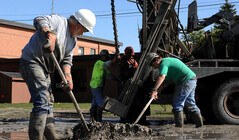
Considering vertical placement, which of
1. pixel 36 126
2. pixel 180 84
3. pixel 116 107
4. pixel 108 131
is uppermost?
pixel 180 84

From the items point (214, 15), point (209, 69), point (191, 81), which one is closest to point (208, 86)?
point (209, 69)

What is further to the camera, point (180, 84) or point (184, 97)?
point (180, 84)

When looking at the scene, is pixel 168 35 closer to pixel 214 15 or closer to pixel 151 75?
pixel 151 75

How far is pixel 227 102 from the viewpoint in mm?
6637

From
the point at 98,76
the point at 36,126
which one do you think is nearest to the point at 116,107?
the point at 98,76

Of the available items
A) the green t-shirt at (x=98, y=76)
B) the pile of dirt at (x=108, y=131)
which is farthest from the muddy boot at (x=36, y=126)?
the green t-shirt at (x=98, y=76)

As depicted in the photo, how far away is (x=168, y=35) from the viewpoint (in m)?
6.84

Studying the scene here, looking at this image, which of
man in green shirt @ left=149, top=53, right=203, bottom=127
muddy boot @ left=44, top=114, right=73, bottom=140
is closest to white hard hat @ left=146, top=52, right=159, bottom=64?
man in green shirt @ left=149, top=53, right=203, bottom=127

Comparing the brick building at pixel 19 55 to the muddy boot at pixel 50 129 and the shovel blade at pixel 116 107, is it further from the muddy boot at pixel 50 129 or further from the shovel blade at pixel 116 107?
the muddy boot at pixel 50 129

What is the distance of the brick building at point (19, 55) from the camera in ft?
71.8

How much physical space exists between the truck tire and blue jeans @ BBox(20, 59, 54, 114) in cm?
404

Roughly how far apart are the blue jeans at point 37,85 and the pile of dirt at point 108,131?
105 centimetres

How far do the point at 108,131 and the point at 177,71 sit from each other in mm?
1859

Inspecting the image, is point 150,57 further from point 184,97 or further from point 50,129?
point 50,129
